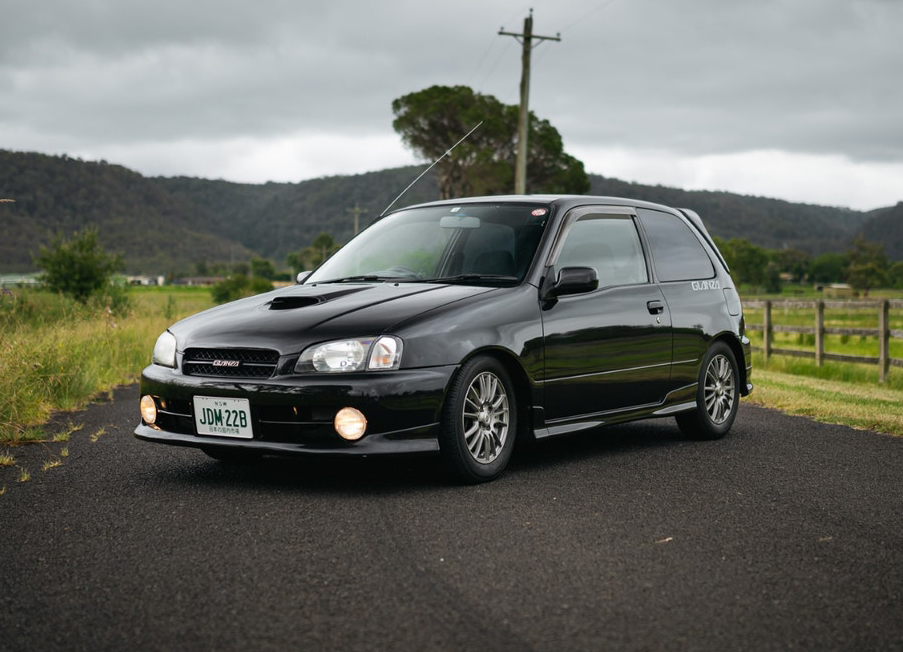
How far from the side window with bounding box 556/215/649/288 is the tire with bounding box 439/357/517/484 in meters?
1.06

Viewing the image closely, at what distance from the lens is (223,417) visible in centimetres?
553

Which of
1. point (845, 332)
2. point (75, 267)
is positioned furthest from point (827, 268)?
point (845, 332)

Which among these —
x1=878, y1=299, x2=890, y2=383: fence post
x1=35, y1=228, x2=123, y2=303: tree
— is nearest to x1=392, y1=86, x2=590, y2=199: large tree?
x1=35, y1=228, x2=123, y2=303: tree

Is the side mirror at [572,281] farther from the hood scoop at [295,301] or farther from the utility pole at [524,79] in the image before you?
the utility pole at [524,79]

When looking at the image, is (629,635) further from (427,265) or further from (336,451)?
(427,265)

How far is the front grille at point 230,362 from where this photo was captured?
5465 mm

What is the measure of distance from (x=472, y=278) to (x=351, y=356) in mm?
1273

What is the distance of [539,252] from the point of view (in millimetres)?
6383

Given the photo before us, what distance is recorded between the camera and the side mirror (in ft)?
20.3

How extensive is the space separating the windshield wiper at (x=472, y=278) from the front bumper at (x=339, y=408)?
96 centimetres

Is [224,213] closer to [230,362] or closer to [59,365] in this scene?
[59,365]

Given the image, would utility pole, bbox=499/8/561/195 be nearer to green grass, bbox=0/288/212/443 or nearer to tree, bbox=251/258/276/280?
green grass, bbox=0/288/212/443

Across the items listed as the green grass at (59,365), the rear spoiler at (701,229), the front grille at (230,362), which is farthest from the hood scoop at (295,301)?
the rear spoiler at (701,229)

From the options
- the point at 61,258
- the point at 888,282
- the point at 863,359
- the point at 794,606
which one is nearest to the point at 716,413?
the point at 794,606
